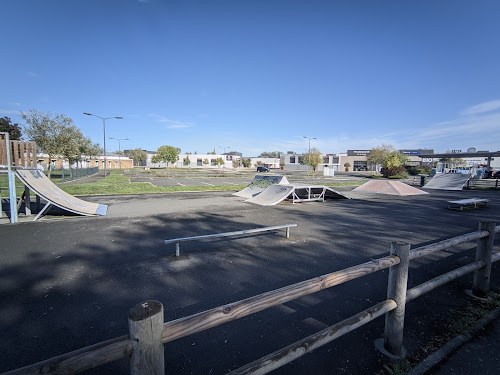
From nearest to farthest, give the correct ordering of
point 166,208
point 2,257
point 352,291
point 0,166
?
1. point 352,291
2. point 2,257
3. point 0,166
4. point 166,208

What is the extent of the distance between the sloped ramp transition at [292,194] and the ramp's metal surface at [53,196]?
7350mm

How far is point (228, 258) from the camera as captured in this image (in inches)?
217

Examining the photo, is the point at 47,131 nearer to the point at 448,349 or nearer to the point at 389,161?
the point at 448,349

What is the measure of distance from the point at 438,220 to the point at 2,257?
13.2 m

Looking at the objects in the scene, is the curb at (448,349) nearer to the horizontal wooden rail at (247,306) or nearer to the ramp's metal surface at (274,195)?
the horizontal wooden rail at (247,306)

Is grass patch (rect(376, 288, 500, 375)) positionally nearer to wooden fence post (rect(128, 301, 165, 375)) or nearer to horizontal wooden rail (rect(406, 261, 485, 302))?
horizontal wooden rail (rect(406, 261, 485, 302))

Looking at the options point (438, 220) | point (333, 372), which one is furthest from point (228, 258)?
point (438, 220)

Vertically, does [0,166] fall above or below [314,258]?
above

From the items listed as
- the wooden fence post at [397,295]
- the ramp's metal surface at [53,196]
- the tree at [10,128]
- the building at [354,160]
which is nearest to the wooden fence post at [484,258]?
the wooden fence post at [397,295]

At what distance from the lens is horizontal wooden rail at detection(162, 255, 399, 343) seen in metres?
1.58

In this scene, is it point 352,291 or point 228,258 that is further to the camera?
point 228,258

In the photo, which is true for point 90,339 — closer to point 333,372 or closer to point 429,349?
point 333,372

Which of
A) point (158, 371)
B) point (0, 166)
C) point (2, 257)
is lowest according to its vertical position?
point (2, 257)

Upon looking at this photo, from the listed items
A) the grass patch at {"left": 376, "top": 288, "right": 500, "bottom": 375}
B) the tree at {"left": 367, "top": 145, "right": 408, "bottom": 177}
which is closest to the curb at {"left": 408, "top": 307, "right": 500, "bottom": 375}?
the grass patch at {"left": 376, "top": 288, "right": 500, "bottom": 375}
